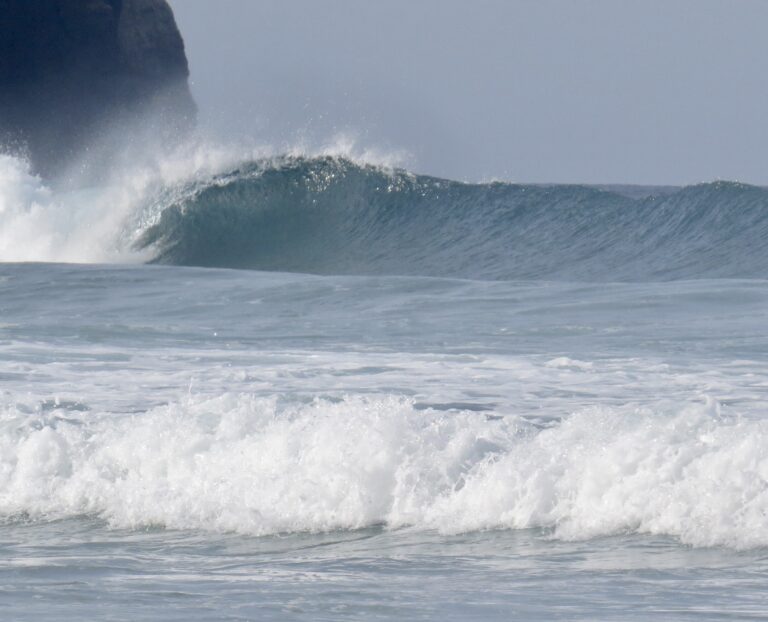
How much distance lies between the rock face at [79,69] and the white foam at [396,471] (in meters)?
34.4

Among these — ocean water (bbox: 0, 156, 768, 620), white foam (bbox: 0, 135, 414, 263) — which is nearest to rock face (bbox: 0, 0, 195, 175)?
white foam (bbox: 0, 135, 414, 263)

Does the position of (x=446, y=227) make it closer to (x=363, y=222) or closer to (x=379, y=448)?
(x=363, y=222)

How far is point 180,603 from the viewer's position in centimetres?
414

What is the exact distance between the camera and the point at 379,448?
18.6 ft

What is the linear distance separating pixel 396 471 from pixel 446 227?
14.7m

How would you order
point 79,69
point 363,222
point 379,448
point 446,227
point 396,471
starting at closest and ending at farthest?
point 396,471 → point 379,448 → point 446,227 → point 363,222 → point 79,69

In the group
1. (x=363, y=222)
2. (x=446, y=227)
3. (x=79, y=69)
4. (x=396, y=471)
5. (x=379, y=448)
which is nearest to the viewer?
(x=396, y=471)

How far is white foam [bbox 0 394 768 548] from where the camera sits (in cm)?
509

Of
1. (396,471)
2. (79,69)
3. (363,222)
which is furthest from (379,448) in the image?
(79,69)

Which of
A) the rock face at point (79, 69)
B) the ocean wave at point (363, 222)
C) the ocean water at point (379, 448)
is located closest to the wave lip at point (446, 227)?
the ocean wave at point (363, 222)

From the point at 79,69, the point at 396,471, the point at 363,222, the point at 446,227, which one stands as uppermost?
the point at 79,69

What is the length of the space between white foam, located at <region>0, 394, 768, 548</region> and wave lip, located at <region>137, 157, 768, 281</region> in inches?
448

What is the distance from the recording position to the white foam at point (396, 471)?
200 inches

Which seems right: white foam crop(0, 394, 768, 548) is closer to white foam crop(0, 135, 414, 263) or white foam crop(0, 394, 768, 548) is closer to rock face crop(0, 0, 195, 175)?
white foam crop(0, 135, 414, 263)
